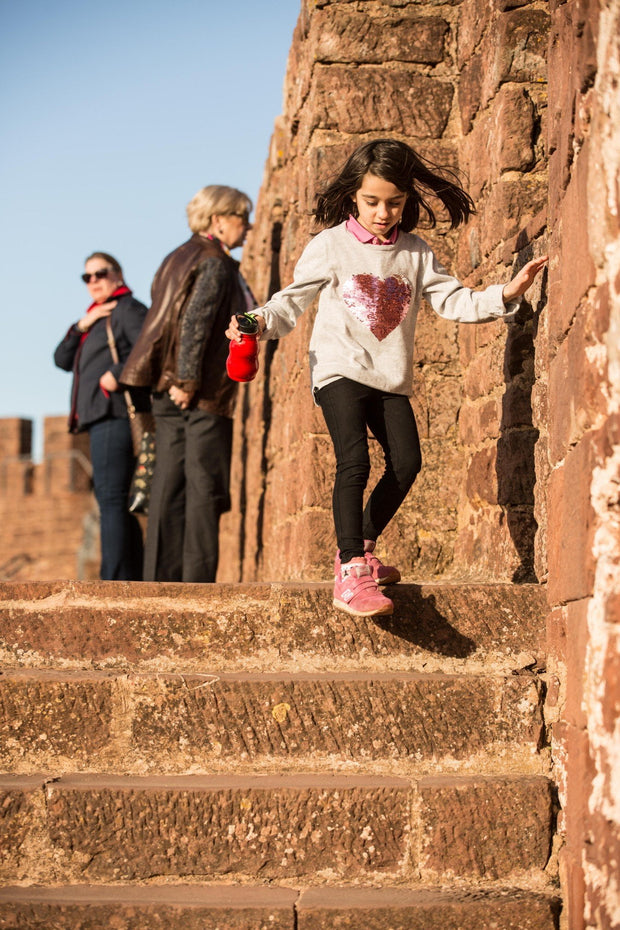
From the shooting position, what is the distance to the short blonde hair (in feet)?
16.9

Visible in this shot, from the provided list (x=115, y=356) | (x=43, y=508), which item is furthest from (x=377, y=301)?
(x=43, y=508)

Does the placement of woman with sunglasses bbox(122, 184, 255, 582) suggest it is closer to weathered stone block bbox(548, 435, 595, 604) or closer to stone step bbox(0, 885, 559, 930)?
weathered stone block bbox(548, 435, 595, 604)

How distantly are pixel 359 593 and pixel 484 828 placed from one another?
680 mm

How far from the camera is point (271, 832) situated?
287cm

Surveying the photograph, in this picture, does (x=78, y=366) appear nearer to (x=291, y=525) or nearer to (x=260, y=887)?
(x=291, y=525)

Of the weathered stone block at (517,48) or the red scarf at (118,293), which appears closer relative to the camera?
the weathered stone block at (517,48)

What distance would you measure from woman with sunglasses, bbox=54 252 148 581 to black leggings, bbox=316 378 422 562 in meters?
1.88

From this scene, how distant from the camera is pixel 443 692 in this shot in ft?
10.1

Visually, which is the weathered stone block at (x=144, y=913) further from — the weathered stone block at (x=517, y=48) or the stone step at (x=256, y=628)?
the weathered stone block at (x=517, y=48)

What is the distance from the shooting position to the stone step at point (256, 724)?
9.91ft

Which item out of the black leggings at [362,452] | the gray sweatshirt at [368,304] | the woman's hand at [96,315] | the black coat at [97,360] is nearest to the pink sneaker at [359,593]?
the black leggings at [362,452]

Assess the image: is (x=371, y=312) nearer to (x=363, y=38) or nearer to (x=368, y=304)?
(x=368, y=304)

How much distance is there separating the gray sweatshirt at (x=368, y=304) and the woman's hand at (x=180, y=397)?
1.39 meters

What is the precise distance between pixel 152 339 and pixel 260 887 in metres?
2.76
